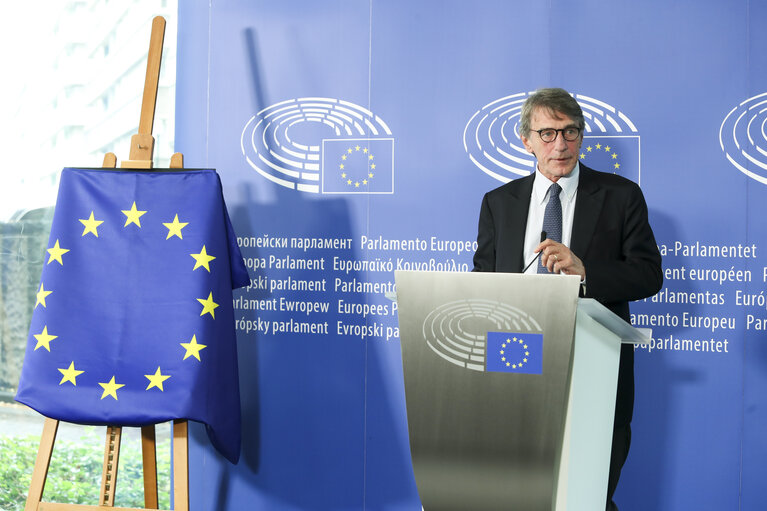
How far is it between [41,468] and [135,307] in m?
0.67

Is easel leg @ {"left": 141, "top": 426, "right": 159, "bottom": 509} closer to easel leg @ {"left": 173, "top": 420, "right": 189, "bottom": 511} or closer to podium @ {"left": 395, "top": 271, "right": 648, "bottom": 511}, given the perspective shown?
easel leg @ {"left": 173, "top": 420, "right": 189, "bottom": 511}

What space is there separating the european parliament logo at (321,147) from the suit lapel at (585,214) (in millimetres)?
907

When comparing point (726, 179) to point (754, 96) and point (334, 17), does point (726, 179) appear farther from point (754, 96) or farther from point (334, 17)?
point (334, 17)

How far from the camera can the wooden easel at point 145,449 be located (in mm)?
2416

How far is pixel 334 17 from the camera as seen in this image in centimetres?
292

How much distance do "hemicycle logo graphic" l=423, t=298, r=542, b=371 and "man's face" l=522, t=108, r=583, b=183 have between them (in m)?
0.88

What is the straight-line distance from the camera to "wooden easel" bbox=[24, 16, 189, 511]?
2.42 meters

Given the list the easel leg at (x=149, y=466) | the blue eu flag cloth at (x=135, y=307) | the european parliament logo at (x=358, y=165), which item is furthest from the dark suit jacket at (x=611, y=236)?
the easel leg at (x=149, y=466)

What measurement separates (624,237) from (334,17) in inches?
63.0

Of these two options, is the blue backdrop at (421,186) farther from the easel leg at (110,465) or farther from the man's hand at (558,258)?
the man's hand at (558,258)

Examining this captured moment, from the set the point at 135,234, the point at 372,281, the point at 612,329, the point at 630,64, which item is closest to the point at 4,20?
the point at 135,234

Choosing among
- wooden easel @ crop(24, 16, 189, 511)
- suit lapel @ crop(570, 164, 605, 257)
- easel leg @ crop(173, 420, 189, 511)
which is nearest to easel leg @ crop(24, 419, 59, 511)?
wooden easel @ crop(24, 16, 189, 511)

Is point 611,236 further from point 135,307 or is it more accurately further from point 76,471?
point 76,471

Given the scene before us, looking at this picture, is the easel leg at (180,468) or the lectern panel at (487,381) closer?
the lectern panel at (487,381)
